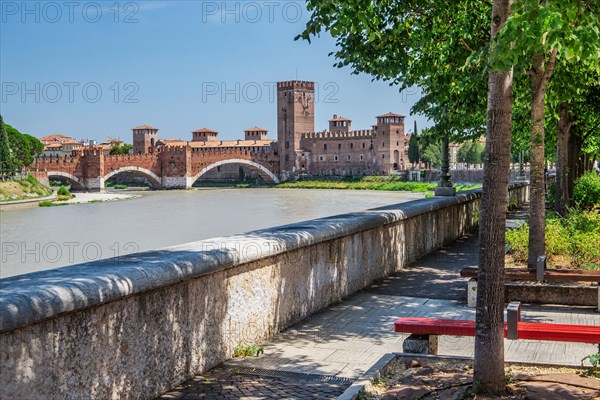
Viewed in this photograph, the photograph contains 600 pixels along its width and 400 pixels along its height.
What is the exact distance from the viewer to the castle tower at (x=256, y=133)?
4537 inches

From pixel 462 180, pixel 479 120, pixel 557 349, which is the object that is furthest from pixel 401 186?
pixel 557 349

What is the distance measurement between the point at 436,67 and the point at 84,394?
240 inches

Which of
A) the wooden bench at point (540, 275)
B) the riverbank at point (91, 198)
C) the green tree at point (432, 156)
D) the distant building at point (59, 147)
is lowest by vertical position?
the riverbank at point (91, 198)

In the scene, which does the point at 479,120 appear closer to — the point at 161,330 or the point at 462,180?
the point at 161,330

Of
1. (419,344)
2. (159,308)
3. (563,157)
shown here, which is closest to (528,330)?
(419,344)

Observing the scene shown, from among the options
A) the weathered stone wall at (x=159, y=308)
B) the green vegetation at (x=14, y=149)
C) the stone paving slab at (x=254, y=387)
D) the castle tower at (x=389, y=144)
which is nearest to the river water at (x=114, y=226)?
the green vegetation at (x=14, y=149)

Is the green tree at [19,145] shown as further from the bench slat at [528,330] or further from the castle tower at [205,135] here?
the bench slat at [528,330]

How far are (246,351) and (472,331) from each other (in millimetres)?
1488

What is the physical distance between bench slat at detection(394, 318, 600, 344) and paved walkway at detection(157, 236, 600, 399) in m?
0.34

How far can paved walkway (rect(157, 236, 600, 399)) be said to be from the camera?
438 cm

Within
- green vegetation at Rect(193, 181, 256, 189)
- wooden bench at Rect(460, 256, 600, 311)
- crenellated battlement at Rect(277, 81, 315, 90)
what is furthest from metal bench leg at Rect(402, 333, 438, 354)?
crenellated battlement at Rect(277, 81, 315, 90)

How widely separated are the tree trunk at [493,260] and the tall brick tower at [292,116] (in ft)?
294

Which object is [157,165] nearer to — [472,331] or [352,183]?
[352,183]

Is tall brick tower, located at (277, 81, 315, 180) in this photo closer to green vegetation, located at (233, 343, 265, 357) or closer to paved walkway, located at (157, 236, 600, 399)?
paved walkway, located at (157, 236, 600, 399)
